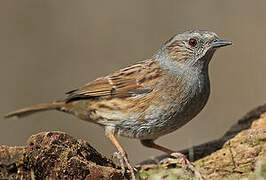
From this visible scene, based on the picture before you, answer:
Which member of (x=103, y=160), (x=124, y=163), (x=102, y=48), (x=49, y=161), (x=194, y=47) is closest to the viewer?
(x=49, y=161)

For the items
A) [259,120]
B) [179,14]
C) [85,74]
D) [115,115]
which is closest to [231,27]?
[179,14]

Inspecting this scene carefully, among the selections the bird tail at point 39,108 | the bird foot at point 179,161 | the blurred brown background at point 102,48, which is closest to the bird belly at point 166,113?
the bird foot at point 179,161

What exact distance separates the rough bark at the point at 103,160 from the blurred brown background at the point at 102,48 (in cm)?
567

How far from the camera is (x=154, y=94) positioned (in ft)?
20.2

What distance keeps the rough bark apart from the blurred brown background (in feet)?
18.6

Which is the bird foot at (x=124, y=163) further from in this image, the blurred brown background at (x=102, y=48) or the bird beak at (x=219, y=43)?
the blurred brown background at (x=102, y=48)

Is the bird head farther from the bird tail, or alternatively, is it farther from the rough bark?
the bird tail

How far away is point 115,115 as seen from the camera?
247 inches

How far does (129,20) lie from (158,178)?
8144mm

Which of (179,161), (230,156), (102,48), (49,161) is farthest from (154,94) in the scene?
(102,48)

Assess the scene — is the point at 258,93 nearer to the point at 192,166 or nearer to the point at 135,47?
the point at 135,47

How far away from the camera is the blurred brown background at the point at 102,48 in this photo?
12016 mm

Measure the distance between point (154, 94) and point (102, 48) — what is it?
6.34 m

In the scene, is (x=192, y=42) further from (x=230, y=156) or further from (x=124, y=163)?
(x=124, y=163)
